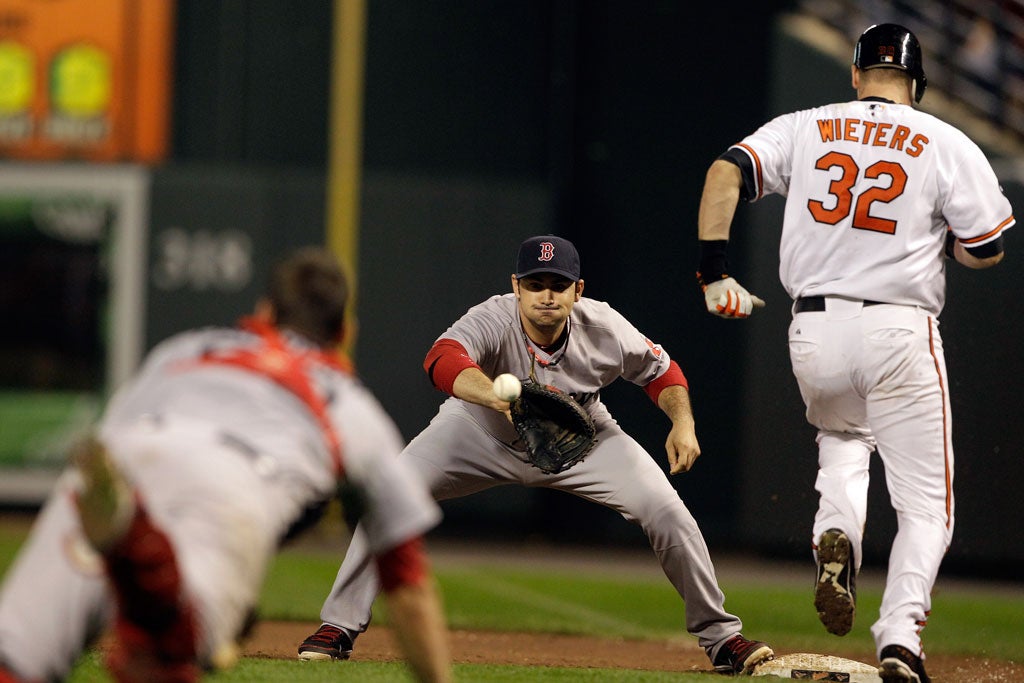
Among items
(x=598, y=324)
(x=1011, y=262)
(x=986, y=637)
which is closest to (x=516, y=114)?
(x=1011, y=262)

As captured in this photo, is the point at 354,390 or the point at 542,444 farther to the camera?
the point at 542,444

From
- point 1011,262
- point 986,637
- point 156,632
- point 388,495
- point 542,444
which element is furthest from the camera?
point 1011,262

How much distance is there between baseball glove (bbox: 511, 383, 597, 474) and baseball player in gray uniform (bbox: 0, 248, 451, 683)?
1858 mm

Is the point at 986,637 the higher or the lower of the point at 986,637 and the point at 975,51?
the lower

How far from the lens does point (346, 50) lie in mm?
12070

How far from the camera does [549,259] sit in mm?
4820

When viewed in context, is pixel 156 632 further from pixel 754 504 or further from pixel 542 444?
pixel 754 504

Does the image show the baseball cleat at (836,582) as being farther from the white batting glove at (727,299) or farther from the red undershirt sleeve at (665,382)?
the red undershirt sleeve at (665,382)

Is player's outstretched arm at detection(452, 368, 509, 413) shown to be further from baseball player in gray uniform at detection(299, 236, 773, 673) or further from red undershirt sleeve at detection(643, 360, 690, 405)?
red undershirt sleeve at detection(643, 360, 690, 405)

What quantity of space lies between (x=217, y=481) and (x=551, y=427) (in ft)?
7.54

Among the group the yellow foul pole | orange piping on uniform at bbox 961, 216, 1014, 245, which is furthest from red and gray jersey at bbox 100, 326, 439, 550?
the yellow foul pole

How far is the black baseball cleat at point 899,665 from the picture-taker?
3998 mm

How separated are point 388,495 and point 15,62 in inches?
410

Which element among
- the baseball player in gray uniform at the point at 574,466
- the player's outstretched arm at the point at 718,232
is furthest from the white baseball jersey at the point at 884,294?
the baseball player in gray uniform at the point at 574,466
